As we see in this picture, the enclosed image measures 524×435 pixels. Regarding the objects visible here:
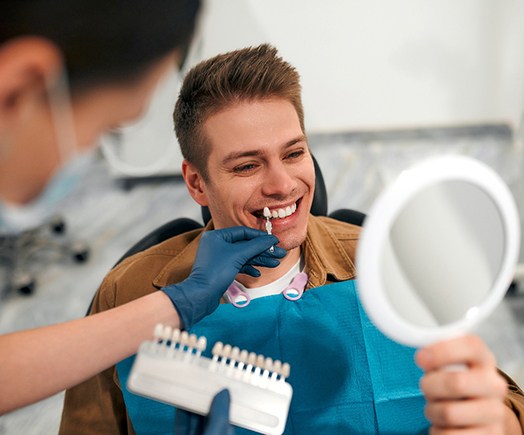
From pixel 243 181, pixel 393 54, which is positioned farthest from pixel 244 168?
pixel 393 54

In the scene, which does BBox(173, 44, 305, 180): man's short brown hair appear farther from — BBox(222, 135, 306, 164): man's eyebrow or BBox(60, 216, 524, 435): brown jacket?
BBox(60, 216, 524, 435): brown jacket

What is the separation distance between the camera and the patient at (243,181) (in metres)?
Result: 1.21

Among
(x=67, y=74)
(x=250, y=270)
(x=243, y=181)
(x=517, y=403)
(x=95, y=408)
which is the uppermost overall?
(x=67, y=74)

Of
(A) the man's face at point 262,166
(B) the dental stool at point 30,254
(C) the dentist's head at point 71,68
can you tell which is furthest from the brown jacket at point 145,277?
(B) the dental stool at point 30,254

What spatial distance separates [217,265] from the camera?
3.72ft

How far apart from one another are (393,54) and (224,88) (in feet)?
6.95

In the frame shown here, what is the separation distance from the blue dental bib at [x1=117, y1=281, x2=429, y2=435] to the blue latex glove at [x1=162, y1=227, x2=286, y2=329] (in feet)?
0.40

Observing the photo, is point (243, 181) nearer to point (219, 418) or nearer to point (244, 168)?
point (244, 168)

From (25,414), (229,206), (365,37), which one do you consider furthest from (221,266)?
(365,37)

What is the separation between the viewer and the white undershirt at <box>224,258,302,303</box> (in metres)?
1.30

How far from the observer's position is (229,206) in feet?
4.19

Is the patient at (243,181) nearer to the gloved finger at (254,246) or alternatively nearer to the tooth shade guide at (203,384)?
the gloved finger at (254,246)

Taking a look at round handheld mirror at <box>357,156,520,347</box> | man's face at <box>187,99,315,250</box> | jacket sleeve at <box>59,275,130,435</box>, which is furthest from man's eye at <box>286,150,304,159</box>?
jacket sleeve at <box>59,275,130,435</box>

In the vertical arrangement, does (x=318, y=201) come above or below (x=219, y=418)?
below
